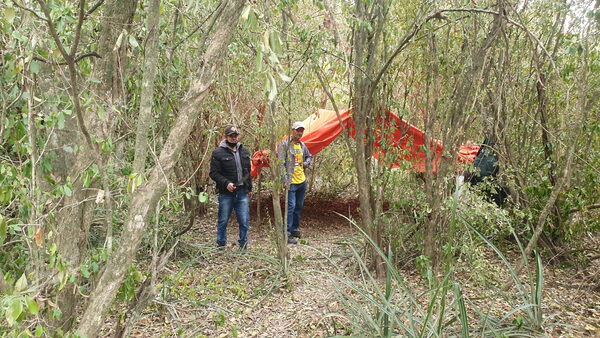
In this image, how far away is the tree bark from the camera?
→ 1.86 metres

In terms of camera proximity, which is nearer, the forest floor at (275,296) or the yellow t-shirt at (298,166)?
the forest floor at (275,296)

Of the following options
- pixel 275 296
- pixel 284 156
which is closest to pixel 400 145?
pixel 284 156

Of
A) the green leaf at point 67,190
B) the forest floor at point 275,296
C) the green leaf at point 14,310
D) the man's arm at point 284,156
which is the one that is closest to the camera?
the green leaf at point 14,310

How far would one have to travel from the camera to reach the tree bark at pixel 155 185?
6.10 feet

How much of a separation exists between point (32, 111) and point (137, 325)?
2.34 m

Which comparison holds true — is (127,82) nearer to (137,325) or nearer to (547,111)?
(137,325)

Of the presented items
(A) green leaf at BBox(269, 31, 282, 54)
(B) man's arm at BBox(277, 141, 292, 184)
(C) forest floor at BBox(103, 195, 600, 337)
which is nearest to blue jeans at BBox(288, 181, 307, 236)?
(C) forest floor at BBox(103, 195, 600, 337)

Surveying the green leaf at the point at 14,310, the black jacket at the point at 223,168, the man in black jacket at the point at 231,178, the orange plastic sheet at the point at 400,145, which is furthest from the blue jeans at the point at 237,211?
the green leaf at the point at 14,310

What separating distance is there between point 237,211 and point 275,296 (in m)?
1.43

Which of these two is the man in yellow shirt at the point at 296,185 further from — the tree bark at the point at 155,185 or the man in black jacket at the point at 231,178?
the tree bark at the point at 155,185

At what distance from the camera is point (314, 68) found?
3883 millimetres

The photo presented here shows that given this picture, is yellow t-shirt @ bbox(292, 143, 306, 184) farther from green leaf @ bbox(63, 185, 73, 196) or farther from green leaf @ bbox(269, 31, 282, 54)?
green leaf @ bbox(269, 31, 282, 54)

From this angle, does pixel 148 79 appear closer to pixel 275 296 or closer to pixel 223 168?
pixel 275 296

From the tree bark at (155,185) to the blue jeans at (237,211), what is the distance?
3.59 metres
